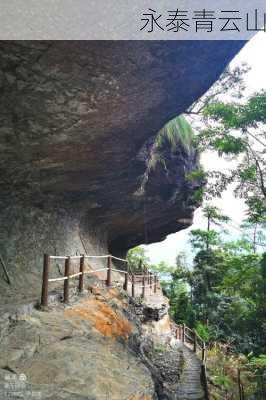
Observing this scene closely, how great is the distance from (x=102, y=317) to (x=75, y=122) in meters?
4.01

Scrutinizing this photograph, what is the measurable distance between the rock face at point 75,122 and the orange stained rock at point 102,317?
7.68 feet

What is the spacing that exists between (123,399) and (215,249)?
21843mm

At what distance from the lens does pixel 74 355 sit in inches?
163

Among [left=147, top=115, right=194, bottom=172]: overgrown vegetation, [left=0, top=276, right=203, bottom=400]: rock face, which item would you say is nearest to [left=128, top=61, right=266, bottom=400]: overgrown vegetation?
A: [left=147, top=115, right=194, bottom=172]: overgrown vegetation

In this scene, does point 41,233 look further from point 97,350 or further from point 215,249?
point 215,249

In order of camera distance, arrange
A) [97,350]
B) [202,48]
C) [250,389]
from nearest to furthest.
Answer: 1. [97,350]
2. [202,48]
3. [250,389]

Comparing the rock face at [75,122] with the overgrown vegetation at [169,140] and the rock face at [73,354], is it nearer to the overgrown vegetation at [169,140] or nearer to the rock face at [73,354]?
the overgrown vegetation at [169,140]

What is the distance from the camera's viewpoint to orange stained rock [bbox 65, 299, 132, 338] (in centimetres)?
604

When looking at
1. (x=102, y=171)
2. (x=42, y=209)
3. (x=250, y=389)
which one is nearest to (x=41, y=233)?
(x=42, y=209)

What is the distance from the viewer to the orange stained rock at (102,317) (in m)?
6.04

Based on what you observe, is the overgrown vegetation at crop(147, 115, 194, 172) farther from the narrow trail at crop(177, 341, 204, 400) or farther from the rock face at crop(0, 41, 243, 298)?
the narrow trail at crop(177, 341, 204, 400)

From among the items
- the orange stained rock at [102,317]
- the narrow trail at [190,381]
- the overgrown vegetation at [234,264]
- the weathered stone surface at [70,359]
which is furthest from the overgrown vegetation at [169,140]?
the weathered stone surface at [70,359]

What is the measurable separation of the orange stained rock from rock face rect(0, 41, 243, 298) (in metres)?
2.34

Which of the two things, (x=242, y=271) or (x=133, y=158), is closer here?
(x=133, y=158)
